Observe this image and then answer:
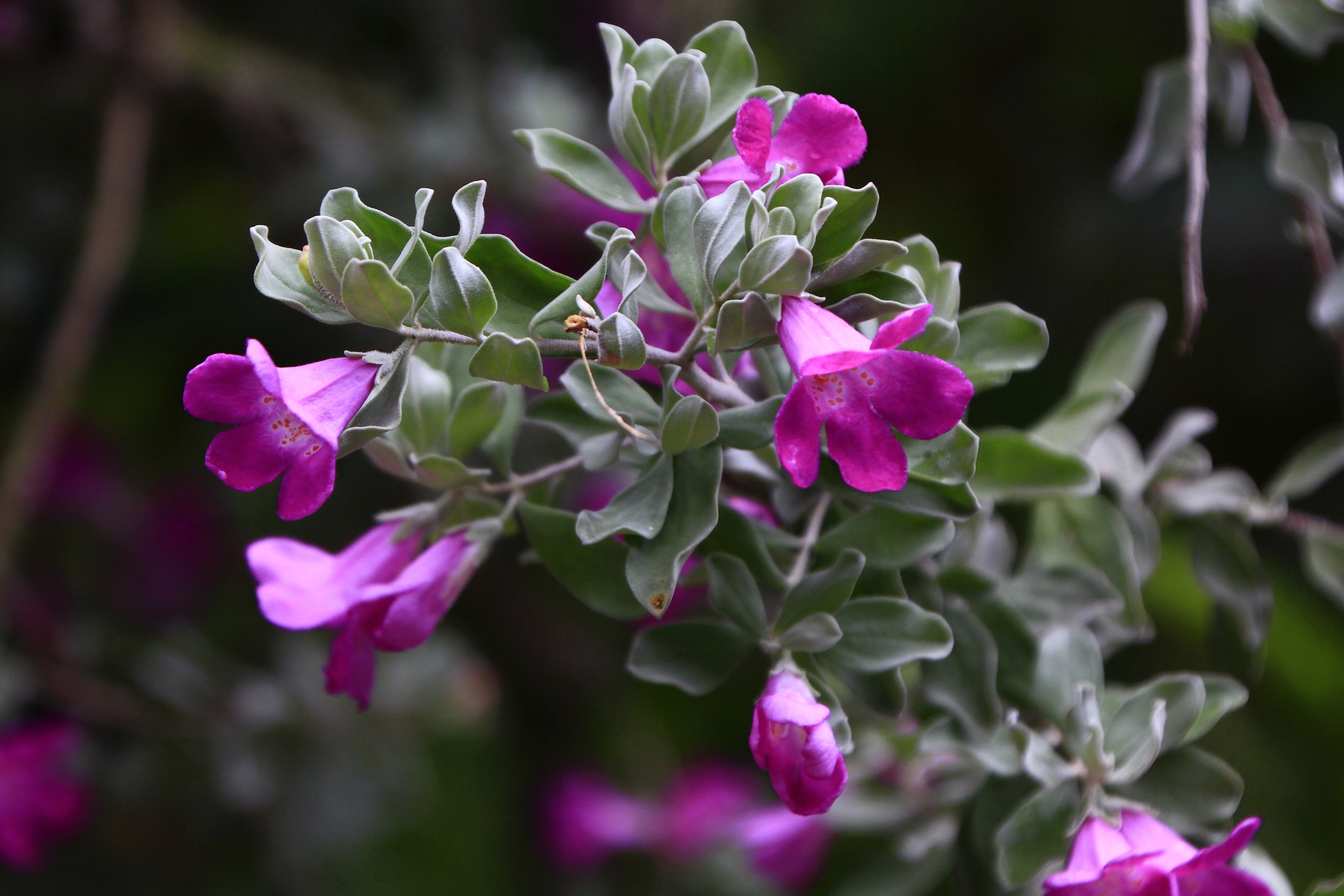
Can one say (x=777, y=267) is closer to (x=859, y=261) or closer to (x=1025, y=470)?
(x=859, y=261)

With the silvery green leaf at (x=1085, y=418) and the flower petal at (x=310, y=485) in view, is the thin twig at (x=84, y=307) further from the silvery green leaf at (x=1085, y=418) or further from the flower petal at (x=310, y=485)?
the silvery green leaf at (x=1085, y=418)

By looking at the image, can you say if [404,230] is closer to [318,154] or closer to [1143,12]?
[318,154]

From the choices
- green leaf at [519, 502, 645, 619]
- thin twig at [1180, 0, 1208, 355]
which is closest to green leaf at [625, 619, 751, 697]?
green leaf at [519, 502, 645, 619]

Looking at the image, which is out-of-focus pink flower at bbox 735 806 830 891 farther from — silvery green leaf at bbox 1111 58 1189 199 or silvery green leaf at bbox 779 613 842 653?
silvery green leaf at bbox 1111 58 1189 199

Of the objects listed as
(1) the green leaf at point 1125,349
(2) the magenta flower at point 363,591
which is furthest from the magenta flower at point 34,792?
(1) the green leaf at point 1125,349

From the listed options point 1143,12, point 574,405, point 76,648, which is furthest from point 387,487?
point 1143,12
